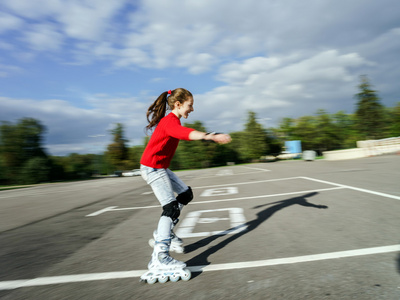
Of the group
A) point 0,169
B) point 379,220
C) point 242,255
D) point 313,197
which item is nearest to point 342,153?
point 313,197

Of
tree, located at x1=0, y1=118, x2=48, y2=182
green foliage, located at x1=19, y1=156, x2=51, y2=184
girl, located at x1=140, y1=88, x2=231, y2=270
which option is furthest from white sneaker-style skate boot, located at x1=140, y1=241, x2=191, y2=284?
tree, located at x1=0, y1=118, x2=48, y2=182

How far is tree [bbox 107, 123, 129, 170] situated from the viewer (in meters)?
70.2

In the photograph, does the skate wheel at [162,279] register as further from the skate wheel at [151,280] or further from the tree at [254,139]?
the tree at [254,139]

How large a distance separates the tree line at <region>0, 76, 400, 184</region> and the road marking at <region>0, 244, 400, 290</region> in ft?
174

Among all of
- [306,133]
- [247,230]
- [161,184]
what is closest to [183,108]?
[161,184]

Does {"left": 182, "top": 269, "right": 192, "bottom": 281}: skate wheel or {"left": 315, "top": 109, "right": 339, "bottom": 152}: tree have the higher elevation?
{"left": 315, "top": 109, "right": 339, "bottom": 152}: tree

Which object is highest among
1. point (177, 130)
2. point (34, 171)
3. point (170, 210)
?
point (34, 171)

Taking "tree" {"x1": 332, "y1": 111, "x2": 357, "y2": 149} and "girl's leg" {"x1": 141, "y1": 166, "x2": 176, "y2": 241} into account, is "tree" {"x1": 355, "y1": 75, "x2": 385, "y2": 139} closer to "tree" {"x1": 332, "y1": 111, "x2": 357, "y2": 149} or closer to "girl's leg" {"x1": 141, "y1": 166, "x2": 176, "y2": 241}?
"tree" {"x1": 332, "y1": 111, "x2": 357, "y2": 149}

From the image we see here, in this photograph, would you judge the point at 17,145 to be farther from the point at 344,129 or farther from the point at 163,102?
the point at 344,129

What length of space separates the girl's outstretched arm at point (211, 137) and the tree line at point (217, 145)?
54.3 m

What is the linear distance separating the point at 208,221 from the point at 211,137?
108 inches

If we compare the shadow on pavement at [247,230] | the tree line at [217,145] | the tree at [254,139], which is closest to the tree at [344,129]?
the tree line at [217,145]

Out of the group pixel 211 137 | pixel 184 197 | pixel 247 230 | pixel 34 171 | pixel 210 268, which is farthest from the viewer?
pixel 34 171

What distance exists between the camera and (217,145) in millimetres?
70312
